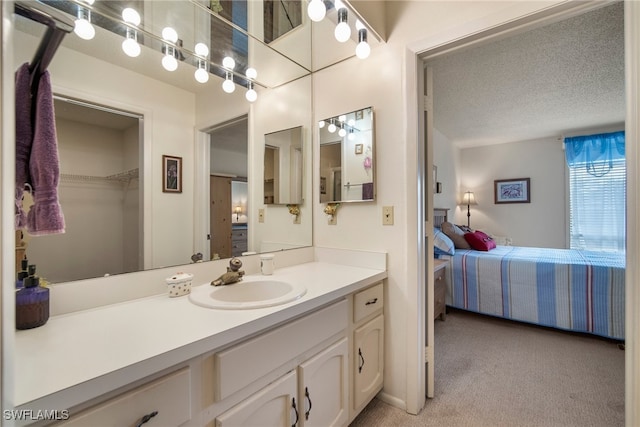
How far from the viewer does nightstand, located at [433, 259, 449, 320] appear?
9.11 ft

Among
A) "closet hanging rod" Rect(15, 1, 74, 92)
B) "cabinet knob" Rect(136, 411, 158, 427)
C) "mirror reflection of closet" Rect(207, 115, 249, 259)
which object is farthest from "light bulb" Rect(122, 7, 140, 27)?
"cabinet knob" Rect(136, 411, 158, 427)

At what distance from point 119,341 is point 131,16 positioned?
1.31 m

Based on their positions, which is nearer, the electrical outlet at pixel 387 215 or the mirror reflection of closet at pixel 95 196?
the mirror reflection of closet at pixel 95 196

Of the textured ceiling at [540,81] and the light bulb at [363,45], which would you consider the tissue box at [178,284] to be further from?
the textured ceiling at [540,81]

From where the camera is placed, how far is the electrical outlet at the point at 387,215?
5.19 feet

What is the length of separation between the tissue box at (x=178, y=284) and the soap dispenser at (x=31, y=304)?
351mm

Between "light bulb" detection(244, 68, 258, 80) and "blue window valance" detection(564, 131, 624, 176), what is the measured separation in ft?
16.8

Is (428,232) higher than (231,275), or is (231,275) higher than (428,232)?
(428,232)

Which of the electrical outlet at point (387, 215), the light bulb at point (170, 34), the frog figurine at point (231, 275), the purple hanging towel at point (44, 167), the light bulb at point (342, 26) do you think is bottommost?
the frog figurine at point (231, 275)

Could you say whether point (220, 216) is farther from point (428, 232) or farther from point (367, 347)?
point (428, 232)

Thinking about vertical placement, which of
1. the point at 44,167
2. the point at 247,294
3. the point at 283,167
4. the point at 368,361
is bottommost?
the point at 368,361

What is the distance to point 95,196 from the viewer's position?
1063 mm

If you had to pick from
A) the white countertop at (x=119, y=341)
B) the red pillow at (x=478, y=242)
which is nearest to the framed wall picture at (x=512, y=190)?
the red pillow at (x=478, y=242)

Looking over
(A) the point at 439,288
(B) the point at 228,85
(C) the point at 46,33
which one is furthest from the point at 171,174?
(A) the point at 439,288
